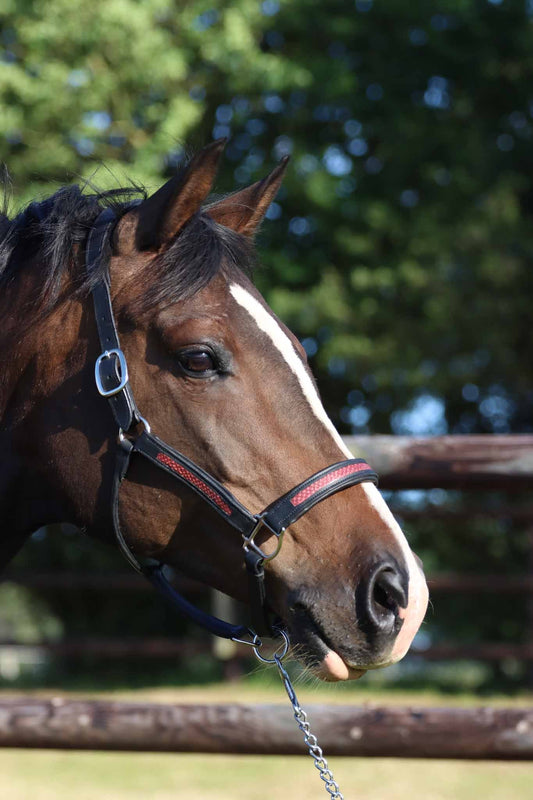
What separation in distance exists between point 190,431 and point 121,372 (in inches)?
9.1

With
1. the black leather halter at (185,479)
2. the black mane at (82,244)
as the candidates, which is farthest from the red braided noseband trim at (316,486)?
the black mane at (82,244)

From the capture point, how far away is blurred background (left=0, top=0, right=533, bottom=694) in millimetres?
10398

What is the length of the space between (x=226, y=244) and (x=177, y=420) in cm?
53

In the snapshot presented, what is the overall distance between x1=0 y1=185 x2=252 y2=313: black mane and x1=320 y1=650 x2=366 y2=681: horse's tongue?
95 centimetres

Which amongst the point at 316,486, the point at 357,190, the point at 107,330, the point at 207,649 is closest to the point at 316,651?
the point at 316,486

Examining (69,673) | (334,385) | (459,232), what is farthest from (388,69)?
(69,673)

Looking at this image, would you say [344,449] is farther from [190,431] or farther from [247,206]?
[247,206]

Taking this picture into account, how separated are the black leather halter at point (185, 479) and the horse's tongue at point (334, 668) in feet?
0.61

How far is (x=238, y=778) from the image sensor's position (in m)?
5.16

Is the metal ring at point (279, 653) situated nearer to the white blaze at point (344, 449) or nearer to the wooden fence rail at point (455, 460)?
the white blaze at point (344, 449)

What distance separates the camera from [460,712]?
8.87 ft

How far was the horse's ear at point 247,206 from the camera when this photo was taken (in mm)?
2492

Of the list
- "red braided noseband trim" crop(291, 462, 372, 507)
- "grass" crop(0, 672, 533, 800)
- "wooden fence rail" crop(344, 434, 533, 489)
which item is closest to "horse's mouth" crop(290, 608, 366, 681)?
"red braided noseband trim" crop(291, 462, 372, 507)

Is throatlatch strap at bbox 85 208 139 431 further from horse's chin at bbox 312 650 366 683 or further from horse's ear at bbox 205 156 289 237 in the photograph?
horse's chin at bbox 312 650 366 683
